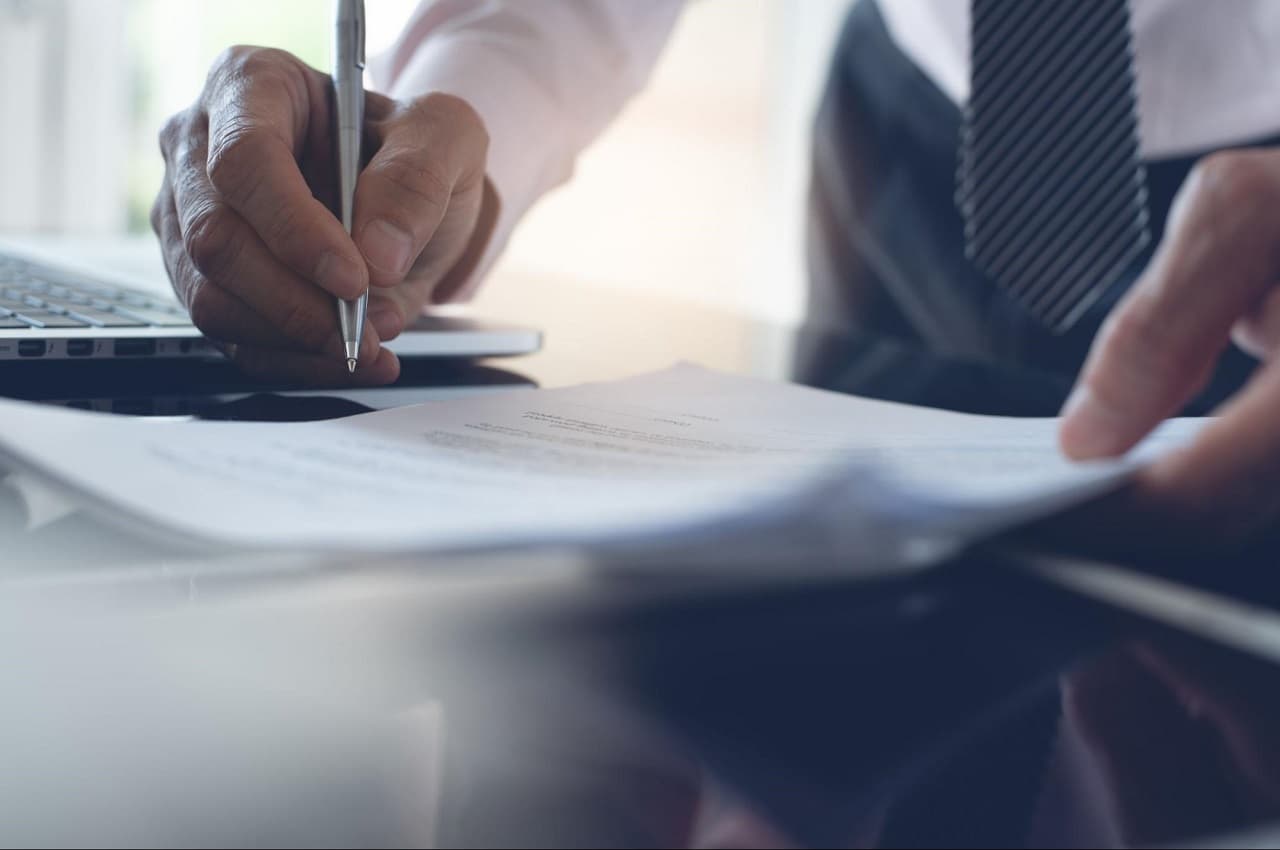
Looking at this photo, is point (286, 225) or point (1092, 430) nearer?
point (1092, 430)

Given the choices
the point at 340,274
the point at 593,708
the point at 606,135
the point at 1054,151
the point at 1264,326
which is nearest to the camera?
the point at 593,708

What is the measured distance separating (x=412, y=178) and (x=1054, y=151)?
51 cm

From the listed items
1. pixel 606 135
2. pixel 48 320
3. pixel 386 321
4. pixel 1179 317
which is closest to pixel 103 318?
pixel 48 320

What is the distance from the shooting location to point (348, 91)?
0.51 metres

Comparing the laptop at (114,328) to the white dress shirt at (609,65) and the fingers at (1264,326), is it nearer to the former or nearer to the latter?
the white dress shirt at (609,65)

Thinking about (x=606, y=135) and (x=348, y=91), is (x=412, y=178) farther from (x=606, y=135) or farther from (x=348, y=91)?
(x=606, y=135)

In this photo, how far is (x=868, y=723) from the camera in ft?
0.64

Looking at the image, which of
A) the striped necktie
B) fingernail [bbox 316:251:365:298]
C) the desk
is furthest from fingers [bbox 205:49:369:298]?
the striped necktie

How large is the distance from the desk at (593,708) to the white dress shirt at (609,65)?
0.53 m

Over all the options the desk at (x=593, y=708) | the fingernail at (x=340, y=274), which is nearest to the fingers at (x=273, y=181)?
the fingernail at (x=340, y=274)

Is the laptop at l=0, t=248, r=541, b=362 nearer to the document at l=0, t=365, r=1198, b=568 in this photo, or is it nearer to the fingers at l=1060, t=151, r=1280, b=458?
the document at l=0, t=365, r=1198, b=568

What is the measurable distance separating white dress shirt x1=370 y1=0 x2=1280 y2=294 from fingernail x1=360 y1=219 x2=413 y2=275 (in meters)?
0.30

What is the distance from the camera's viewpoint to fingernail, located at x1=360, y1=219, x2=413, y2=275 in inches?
17.7

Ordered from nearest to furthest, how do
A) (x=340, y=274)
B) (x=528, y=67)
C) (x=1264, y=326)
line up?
1. (x=1264, y=326)
2. (x=340, y=274)
3. (x=528, y=67)
